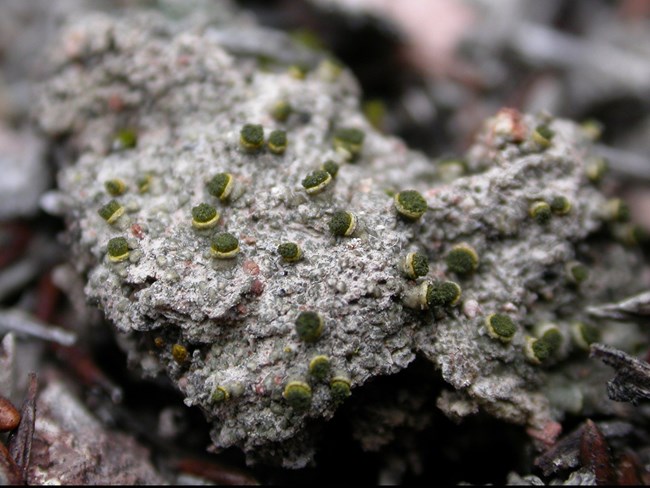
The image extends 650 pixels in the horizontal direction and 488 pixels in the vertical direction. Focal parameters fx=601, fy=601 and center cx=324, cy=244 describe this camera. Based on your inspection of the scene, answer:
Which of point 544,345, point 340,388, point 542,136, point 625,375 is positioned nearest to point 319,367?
point 340,388

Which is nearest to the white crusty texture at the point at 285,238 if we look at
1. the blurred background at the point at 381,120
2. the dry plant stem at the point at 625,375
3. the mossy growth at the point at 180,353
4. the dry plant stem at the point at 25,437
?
the mossy growth at the point at 180,353

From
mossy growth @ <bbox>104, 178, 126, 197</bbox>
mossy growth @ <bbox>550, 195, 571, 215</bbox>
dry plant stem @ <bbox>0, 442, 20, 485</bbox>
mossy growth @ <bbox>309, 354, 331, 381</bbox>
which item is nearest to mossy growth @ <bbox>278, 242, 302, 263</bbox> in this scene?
mossy growth @ <bbox>309, 354, 331, 381</bbox>

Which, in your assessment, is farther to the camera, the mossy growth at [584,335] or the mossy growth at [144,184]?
the mossy growth at [144,184]

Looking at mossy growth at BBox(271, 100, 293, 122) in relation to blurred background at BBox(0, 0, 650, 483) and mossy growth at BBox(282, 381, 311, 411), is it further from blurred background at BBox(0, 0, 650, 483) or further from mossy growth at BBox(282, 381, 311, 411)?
mossy growth at BBox(282, 381, 311, 411)

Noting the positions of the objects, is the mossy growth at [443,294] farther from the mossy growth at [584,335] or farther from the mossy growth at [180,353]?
the mossy growth at [180,353]

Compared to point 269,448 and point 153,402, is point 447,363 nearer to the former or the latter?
point 269,448
